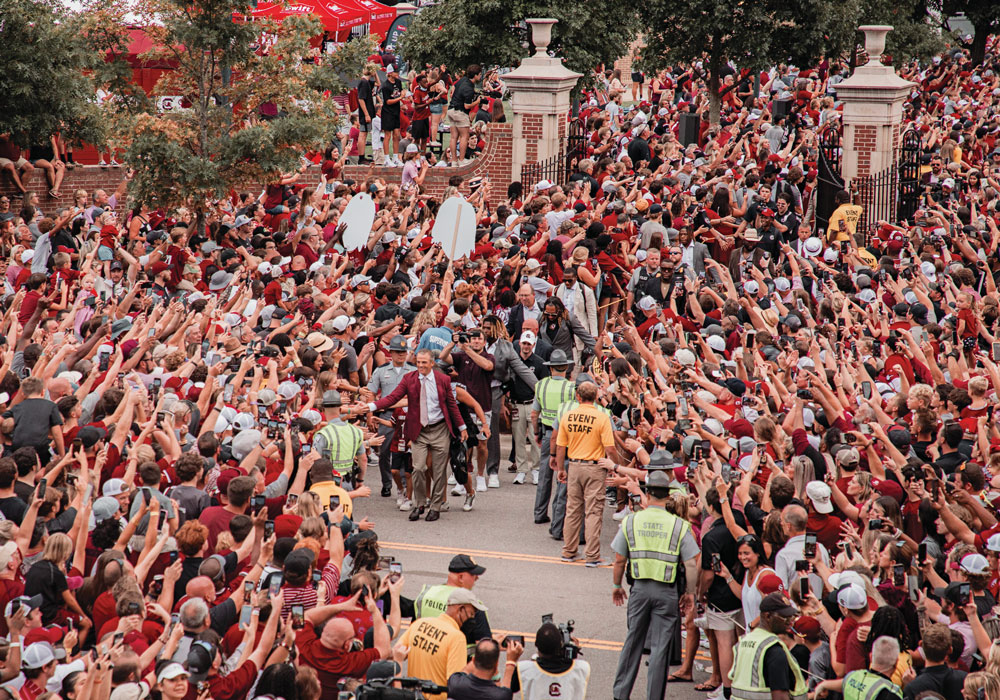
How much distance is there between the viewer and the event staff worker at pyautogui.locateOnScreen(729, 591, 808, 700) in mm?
7609

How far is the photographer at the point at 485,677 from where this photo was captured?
7059 mm

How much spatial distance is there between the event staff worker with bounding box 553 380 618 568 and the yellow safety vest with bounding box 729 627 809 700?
381 cm

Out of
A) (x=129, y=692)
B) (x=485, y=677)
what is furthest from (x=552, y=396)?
(x=129, y=692)

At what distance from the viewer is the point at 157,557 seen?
8320 mm

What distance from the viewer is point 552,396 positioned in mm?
12531

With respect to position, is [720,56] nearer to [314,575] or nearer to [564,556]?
[564,556]

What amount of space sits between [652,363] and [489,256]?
14.4 ft

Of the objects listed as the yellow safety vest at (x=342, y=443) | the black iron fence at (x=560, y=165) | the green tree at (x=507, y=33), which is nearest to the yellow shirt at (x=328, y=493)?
the yellow safety vest at (x=342, y=443)

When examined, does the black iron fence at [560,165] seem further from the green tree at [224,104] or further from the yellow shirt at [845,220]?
the green tree at [224,104]

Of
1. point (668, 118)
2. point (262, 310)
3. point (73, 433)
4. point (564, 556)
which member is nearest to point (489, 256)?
point (262, 310)

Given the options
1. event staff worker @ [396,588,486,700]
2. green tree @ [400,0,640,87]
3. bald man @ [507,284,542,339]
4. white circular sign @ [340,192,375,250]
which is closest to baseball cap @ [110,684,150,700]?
event staff worker @ [396,588,486,700]

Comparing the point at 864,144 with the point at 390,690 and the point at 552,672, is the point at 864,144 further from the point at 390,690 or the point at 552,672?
the point at 390,690

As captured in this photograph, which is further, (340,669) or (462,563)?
(462,563)

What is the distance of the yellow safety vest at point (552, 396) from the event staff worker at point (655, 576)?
3452 mm
